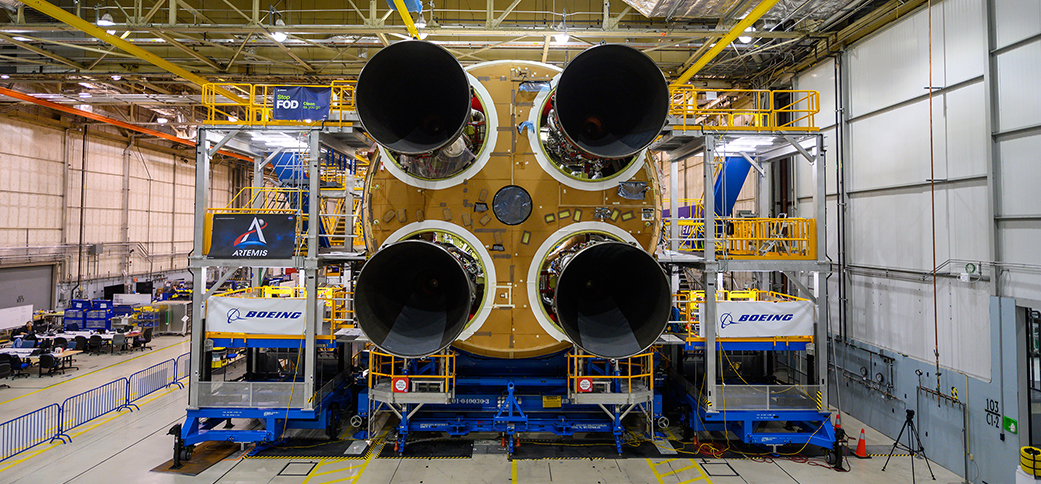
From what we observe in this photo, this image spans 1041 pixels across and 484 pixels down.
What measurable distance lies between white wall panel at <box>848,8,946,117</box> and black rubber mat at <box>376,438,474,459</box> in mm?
14131

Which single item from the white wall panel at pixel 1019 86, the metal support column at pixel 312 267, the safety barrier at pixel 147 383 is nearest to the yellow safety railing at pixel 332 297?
the metal support column at pixel 312 267

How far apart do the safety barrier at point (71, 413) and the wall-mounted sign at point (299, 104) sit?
935 centimetres

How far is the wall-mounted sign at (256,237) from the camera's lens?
11156 millimetres

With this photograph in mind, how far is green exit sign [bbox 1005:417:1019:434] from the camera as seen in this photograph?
9.27 m

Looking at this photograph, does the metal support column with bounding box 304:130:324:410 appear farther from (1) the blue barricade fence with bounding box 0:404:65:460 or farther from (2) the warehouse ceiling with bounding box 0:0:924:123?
(1) the blue barricade fence with bounding box 0:404:65:460

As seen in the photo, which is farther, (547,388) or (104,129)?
(104,129)

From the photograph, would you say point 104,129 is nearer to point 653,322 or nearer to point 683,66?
point 683,66

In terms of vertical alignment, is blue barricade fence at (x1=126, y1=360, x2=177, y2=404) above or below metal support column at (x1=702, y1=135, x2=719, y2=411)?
below

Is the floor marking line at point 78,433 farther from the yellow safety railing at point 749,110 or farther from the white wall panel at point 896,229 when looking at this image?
the white wall panel at point 896,229

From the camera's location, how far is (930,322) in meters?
11.4

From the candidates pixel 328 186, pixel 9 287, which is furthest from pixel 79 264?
pixel 328 186

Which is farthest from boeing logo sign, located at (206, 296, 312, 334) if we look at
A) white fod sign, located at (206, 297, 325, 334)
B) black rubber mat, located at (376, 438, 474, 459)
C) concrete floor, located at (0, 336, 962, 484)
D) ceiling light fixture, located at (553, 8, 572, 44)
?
ceiling light fixture, located at (553, 8, 572, 44)

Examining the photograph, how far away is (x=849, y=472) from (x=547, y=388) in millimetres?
6914

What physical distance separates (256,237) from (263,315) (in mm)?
1853
